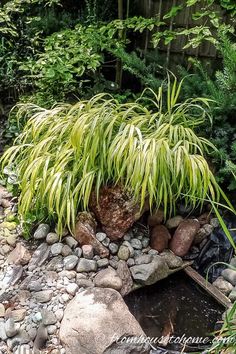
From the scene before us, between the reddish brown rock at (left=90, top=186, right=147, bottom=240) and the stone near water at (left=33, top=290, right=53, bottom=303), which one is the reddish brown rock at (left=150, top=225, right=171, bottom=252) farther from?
the stone near water at (left=33, top=290, right=53, bottom=303)

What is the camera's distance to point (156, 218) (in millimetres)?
2559

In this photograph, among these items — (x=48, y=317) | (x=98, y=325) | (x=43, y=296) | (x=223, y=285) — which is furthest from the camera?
(x=223, y=285)

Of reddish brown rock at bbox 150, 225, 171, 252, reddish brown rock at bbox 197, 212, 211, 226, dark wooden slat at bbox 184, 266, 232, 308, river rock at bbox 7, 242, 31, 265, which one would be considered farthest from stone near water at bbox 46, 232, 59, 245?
reddish brown rock at bbox 197, 212, 211, 226

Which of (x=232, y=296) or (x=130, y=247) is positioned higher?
(x=130, y=247)

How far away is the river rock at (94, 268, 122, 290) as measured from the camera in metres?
2.15

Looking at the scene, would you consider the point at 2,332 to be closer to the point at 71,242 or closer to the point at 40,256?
the point at 40,256

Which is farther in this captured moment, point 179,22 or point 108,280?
point 179,22

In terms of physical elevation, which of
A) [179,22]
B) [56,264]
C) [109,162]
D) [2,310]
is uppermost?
[179,22]

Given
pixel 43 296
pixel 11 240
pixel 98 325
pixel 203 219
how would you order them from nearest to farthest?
pixel 98 325
pixel 43 296
pixel 11 240
pixel 203 219

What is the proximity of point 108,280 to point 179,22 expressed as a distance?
2285 mm

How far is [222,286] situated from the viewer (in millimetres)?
2336

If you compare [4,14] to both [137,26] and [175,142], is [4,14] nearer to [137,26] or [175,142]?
[137,26]

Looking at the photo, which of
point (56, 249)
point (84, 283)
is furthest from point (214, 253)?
point (56, 249)

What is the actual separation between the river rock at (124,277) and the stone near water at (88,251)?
6.8 inches
